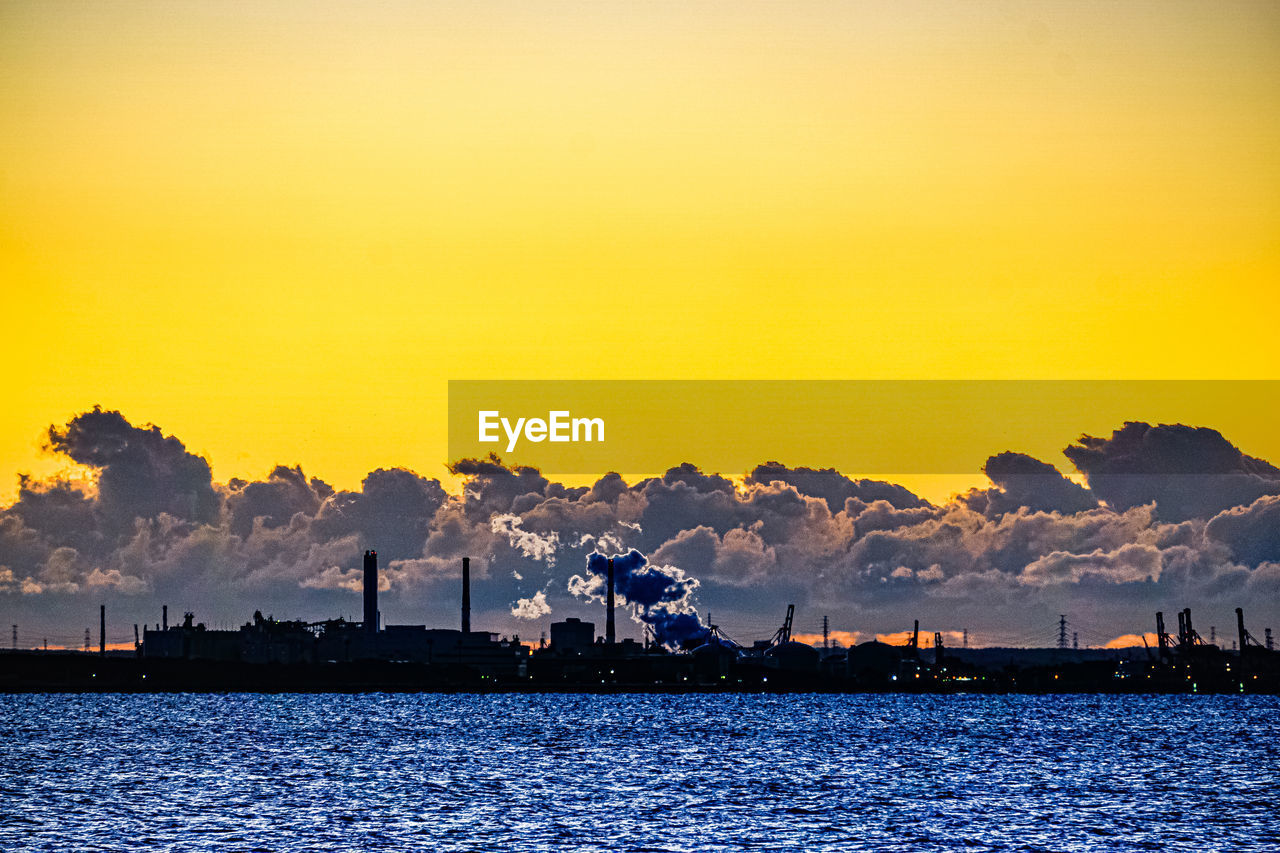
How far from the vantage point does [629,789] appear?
97.3m

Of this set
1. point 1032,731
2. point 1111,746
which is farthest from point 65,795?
point 1032,731

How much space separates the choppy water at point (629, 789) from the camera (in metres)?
74.8

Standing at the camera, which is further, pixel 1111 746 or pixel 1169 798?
pixel 1111 746

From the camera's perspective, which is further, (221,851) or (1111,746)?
(1111,746)

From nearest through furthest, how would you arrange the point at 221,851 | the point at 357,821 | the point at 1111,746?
the point at 221,851 < the point at 357,821 < the point at 1111,746

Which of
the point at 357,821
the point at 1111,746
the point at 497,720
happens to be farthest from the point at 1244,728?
the point at 357,821

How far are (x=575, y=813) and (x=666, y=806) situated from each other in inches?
238

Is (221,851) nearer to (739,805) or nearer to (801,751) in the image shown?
(739,805)

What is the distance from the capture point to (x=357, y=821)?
79438mm

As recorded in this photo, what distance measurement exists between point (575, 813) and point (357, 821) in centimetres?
1106

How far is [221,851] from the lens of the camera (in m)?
68.1

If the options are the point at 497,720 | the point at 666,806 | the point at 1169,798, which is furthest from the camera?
the point at 497,720

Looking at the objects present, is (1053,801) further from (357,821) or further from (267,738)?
(267,738)

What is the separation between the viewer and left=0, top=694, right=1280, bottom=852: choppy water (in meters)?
74.8
